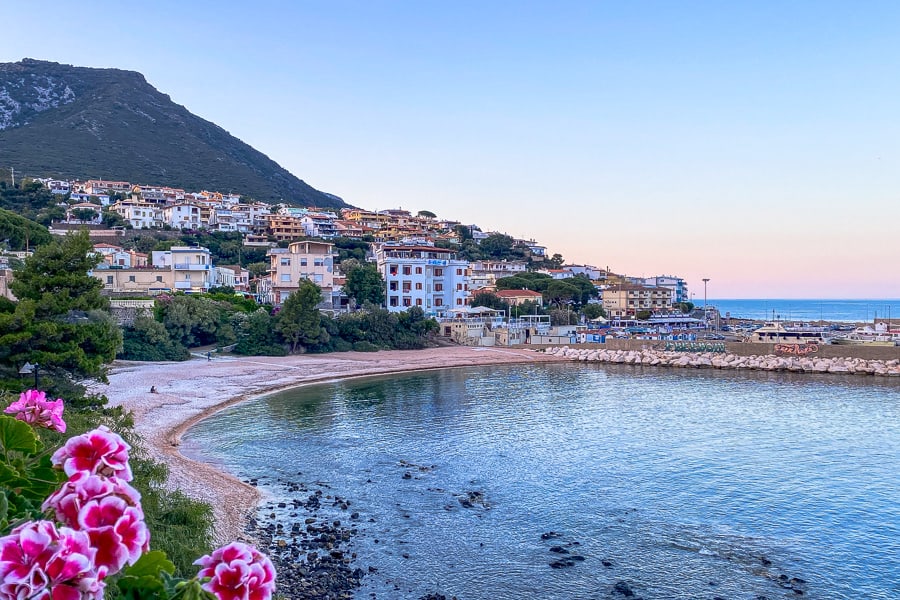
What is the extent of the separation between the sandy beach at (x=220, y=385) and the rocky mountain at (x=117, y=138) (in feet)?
296

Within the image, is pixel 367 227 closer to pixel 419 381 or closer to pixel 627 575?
pixel 419 381

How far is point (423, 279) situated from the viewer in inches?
2539

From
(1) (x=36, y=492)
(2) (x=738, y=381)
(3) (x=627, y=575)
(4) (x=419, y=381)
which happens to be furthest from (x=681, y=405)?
(1) (x=36, y=492)

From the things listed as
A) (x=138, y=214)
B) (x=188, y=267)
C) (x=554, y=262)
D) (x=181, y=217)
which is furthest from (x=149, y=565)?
(x=554, y=262)

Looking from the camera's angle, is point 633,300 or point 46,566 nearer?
point 46,566

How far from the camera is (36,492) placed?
3350 mm

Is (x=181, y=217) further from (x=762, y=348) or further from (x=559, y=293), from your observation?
(x=762, y=348)

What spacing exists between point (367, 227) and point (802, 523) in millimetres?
101427

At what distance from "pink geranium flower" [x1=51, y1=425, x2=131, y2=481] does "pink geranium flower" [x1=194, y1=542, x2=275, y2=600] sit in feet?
1.96

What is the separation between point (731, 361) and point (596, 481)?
37.1m

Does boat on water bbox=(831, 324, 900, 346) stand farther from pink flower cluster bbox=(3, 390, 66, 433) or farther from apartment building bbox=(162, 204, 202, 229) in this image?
apartment building bbox=(162, 204, 202, 229)

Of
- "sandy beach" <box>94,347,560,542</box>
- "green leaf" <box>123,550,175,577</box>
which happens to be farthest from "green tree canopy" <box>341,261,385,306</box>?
"green leaf" <box>123,550,175,577</box>

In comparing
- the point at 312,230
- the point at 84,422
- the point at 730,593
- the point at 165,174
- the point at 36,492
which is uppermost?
the point at 165,174

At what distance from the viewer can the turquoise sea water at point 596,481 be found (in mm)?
14141
